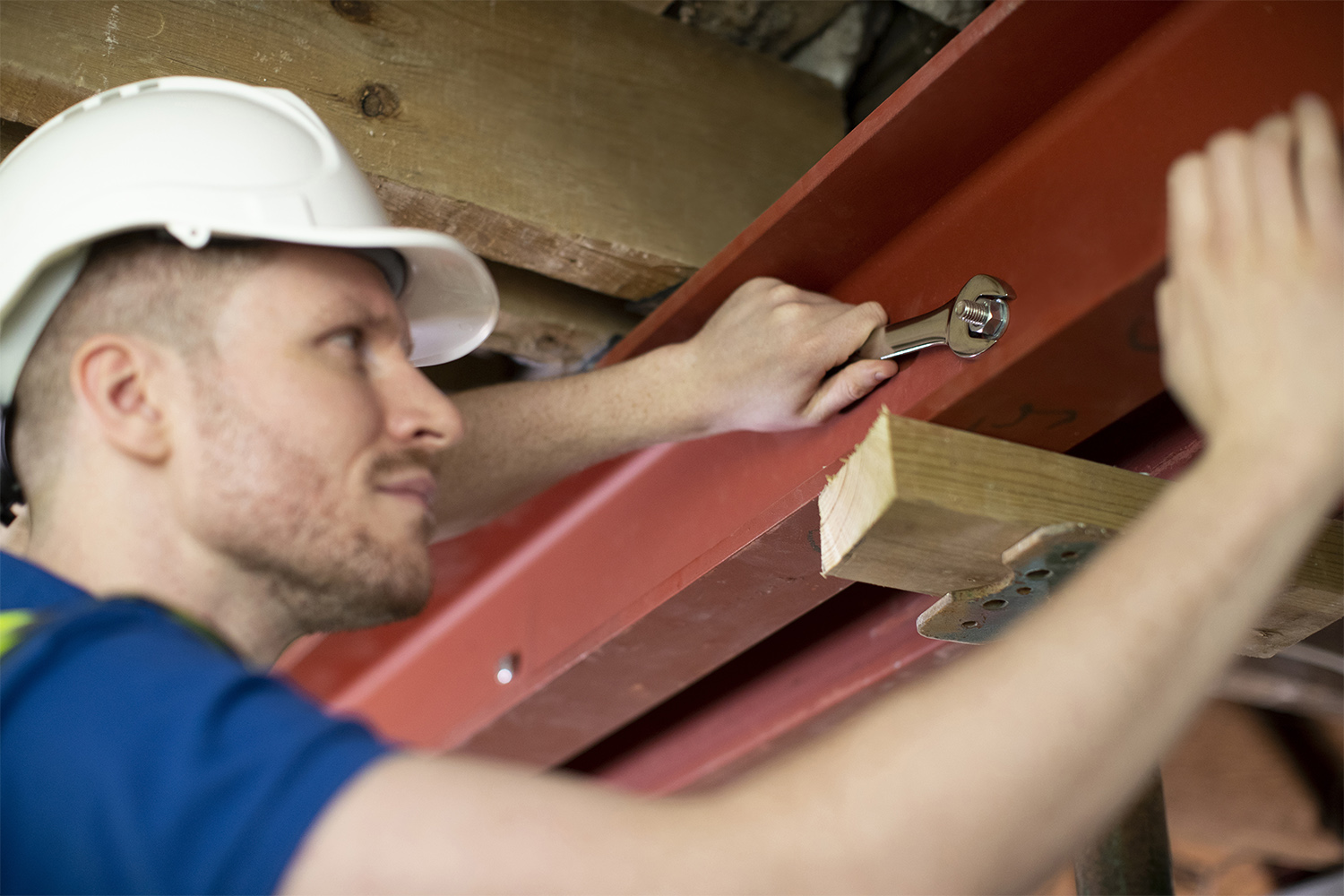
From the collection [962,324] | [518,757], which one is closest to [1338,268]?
[962,324]

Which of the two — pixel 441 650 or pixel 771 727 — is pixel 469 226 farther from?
pixel 441 650

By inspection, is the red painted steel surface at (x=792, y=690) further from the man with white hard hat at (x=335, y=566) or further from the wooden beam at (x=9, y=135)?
the wooden beam at (x=9, y=135)

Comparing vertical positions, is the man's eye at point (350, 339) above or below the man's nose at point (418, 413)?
above

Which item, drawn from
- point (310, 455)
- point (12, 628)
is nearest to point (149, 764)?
point (12, 628)

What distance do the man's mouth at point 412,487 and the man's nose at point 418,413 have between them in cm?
4

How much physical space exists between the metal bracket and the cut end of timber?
0.58 ft

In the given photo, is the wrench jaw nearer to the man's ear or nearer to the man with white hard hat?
the man with white hard hat

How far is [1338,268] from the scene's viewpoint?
979 millimetres

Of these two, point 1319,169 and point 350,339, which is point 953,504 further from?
point 350,339

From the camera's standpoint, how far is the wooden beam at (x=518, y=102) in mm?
1605

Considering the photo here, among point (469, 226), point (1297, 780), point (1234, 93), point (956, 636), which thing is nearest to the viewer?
point (1234, 93)

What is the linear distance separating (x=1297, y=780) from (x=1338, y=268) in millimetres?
3307

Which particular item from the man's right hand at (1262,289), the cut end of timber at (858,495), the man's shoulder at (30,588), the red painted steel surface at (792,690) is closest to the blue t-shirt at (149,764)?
the man's shoulder at (30,588)

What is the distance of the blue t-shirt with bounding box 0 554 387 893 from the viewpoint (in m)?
0.85
